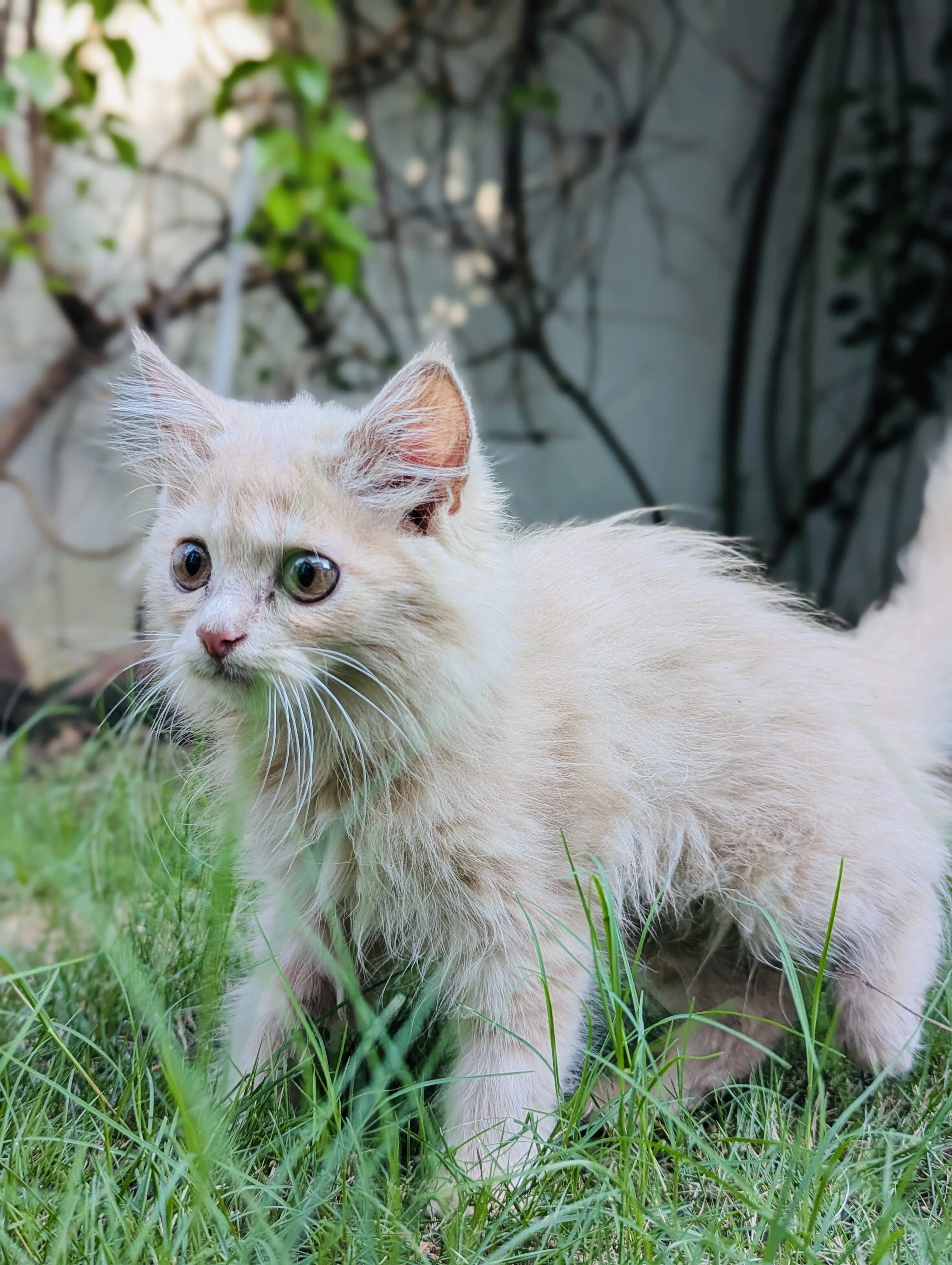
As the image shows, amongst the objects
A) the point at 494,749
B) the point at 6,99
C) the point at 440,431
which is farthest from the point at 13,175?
the point at 494,749

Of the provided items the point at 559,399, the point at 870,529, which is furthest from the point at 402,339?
the point at 870,529

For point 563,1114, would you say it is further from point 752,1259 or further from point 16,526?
point 16,526

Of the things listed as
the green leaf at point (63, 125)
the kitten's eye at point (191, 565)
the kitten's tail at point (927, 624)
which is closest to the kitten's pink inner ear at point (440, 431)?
the kitten's eye at point (191, 565)

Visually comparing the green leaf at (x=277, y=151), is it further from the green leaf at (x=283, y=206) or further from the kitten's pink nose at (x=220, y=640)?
the kitten's pink nose at (x=220, y=640)

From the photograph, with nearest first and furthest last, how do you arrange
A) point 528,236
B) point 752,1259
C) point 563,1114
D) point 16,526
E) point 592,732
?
point 752,1259
point 563,1114
point 592,732
point 16,526
point 528,236

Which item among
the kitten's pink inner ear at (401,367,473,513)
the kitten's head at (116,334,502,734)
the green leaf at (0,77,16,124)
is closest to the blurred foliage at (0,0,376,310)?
the green leaf at (0,77,16,124)

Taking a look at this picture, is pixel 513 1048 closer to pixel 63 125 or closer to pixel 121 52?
pixel 121 52

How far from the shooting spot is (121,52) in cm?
294

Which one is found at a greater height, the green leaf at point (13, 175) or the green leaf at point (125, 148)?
the green leaf at point (125, 148)

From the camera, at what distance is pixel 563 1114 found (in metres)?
1.34

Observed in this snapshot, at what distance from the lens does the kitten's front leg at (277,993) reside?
1571 millimetres

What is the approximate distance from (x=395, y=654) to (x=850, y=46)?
3.95m

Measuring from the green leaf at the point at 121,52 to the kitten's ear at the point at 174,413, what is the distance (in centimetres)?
183

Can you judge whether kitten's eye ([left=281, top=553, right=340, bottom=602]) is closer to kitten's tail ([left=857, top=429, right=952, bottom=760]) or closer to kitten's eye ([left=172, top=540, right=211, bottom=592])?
kitten's eye ([left=172, top=540, right=211, bottom=592])
